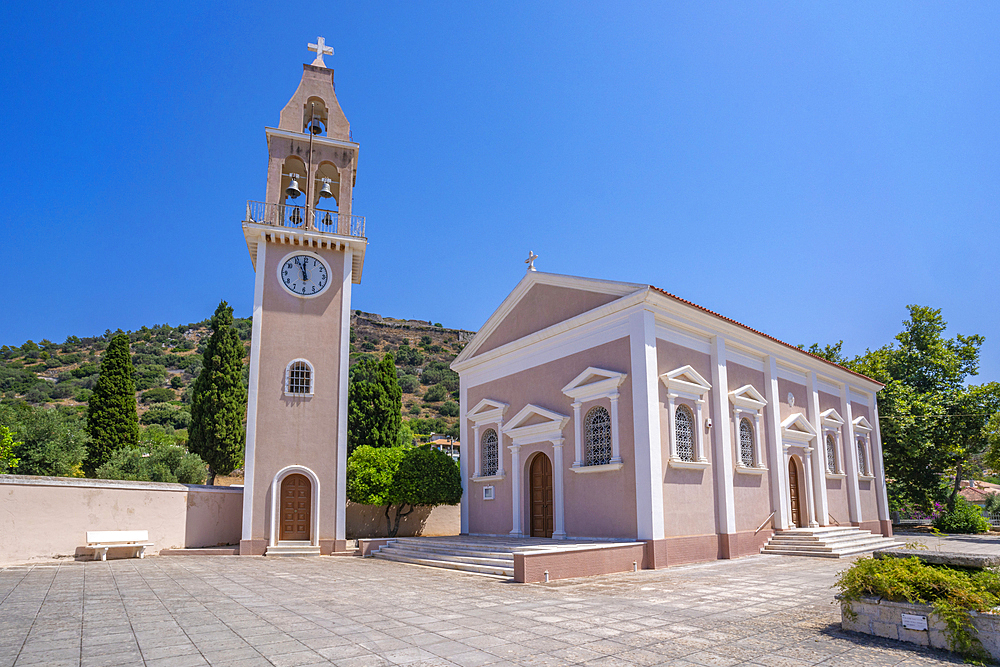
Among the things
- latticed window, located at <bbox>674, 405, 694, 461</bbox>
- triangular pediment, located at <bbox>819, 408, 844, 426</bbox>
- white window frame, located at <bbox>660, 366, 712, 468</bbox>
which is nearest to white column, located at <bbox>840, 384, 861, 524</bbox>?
triangular pediment, located at <bbox>819, 408, 844, 426</bbox>

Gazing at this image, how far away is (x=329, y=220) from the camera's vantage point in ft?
63.3

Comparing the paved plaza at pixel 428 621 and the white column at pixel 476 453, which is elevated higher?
the white column at pixel 476 453

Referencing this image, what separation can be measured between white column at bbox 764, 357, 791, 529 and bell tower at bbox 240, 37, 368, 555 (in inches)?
483

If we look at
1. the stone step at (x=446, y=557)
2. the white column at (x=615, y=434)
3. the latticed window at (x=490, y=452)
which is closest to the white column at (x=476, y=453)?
the latticed window at (x=490, y=452)

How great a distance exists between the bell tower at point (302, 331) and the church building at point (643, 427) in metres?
4.34

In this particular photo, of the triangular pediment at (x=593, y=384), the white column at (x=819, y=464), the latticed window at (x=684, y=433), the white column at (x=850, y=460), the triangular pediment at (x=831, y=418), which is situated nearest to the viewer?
the triangular pediment at (x=593, y=384)

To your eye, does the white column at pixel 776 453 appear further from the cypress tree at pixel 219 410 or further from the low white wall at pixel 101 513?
the cypress tree at pixel 219 410

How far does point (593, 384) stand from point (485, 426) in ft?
17.3

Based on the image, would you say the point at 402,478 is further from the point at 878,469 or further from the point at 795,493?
the point at 878,469

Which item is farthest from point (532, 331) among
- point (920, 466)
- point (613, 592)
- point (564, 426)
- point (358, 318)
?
point (358, 318)

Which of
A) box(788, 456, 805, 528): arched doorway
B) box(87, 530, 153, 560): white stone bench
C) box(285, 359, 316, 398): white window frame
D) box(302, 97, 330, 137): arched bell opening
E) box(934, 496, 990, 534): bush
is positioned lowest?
box(934, 496, 990, 534): bush

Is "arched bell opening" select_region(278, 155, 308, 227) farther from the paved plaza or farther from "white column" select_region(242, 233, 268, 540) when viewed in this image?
the paved plaza

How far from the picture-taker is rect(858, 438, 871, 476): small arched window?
22034mm

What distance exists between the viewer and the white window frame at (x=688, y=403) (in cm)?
1393
